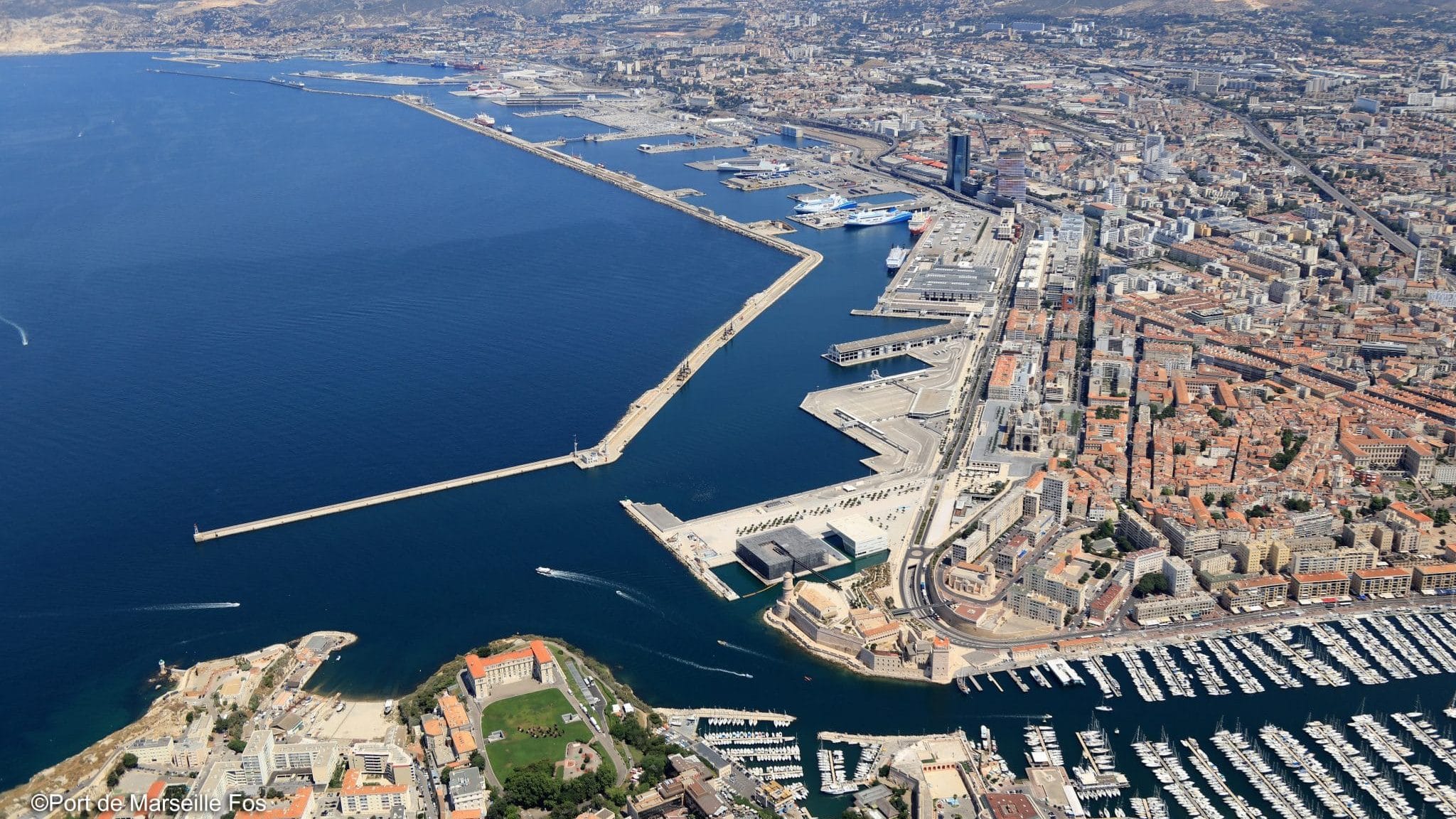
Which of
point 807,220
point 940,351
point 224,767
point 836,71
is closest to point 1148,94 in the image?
point 836,71

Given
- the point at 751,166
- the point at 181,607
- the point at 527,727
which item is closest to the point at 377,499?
the point at 181,607

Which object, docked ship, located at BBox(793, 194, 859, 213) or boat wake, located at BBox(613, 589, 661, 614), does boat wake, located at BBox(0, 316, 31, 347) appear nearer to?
boat wake, located at BBox(613, 589, 661, 614)

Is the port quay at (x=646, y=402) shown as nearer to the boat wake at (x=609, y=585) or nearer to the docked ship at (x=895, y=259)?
the docked ship at (x=895, y=259)

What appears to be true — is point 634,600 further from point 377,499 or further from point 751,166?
point 751,166

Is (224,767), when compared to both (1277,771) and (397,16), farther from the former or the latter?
(397,16)

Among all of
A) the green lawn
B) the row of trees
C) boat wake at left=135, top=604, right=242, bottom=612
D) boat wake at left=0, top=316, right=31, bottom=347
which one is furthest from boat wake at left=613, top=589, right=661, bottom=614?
boat wake at left=0, top=316, right=31, bottom=347
